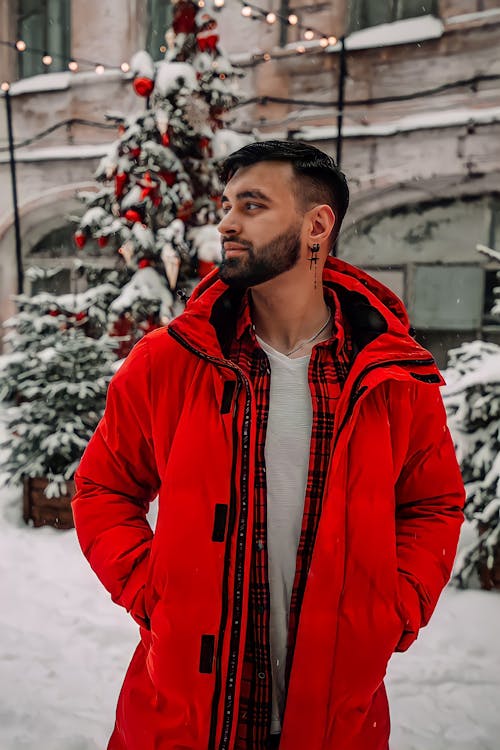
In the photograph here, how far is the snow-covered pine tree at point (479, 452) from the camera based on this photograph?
4047 millimetres

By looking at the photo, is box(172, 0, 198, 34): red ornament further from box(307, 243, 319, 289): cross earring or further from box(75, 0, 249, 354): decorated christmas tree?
box(307, 243, 319, 289): cross earring

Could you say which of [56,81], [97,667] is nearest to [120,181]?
[97,667]

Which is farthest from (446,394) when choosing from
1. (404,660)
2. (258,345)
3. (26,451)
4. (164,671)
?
(26,451)

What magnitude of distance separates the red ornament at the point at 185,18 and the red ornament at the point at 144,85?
636 millimetres

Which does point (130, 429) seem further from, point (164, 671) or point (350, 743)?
point (350, 743)

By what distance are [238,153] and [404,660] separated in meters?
3.16

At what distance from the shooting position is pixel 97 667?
3477 mm

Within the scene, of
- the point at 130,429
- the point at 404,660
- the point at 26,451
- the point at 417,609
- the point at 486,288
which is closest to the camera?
the point at 417,609

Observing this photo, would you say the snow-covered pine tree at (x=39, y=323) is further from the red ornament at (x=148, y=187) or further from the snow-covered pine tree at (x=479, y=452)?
the snow-covered pine tree at (x=479, y=452)

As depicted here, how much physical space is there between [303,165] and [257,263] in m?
0.32

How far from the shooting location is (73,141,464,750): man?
1481 millimetres

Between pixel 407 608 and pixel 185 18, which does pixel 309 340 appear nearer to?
pixel 407 608

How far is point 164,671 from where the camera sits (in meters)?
1.50

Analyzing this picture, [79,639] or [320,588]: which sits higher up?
[320,588]
